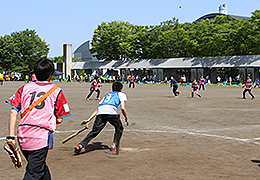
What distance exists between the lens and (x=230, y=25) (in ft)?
192

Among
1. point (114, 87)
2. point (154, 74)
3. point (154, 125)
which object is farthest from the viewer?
point (154, 74)

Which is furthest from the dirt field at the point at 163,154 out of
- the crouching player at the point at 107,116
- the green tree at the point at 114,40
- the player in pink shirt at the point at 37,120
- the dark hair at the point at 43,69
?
the green tree at the point at 114,40

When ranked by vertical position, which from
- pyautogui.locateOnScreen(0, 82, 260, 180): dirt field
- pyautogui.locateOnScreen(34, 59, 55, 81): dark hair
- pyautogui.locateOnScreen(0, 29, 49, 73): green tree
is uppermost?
pyautogui.locateOnScreen(0, 29, 49, 73): green tree

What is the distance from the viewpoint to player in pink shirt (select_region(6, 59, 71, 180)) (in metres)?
3.65

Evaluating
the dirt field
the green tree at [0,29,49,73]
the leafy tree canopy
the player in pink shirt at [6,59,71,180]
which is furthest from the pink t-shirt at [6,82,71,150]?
the green tree at [0,29,49,73]

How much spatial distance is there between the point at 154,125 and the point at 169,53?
196 feet

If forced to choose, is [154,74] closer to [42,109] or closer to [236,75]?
[236,75]

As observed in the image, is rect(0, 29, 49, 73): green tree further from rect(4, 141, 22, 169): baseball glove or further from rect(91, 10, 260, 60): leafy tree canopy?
rect(4, 141, 22, 169): baseball glove

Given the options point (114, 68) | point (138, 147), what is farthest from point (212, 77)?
point (138, 147)

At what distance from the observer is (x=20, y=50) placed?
283 ft

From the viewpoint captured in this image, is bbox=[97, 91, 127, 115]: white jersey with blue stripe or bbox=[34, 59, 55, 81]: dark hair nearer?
bbox=[34, 59, 55, 81]: dark hair

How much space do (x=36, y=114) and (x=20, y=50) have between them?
87.5m

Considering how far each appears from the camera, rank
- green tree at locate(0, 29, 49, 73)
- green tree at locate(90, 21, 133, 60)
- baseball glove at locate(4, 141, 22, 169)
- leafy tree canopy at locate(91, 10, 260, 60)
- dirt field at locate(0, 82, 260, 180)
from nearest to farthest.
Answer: baseball glove at locate(4, 141, 22, 169) → dirt field at locate(0, 82, 260, 180) → leafy tree canopy at locate(91, 10, 260, 60) → green tree at locate(90, 21, 133, 60) → green tree at locate(0, 29, 49, 73)

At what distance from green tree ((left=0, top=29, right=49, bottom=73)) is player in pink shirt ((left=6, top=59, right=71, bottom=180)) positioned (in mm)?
84498
